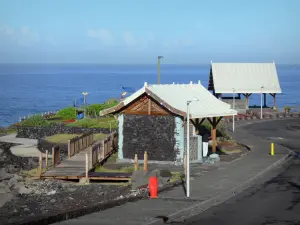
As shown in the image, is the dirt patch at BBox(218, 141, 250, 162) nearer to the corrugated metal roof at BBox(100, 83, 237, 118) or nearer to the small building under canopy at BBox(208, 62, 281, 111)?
the corrugated metal roof at BBox(100, 83, 237, 118)

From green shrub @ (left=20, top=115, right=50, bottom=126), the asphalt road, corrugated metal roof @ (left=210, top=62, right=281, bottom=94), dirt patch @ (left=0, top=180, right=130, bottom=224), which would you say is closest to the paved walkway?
green shrub @ (left=20, top=115, right=50, bottom=126)

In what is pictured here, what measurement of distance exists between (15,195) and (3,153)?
53.6ft

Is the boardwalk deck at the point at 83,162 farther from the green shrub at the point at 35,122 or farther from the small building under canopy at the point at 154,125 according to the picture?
the green shrub at the point at 35,122

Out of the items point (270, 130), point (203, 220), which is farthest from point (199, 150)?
point (270, 130)

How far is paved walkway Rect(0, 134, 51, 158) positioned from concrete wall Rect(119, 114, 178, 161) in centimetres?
748

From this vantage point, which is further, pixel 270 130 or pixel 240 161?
pixel 270 130

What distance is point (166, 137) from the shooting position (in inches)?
1404

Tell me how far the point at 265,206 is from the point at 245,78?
57894 mm

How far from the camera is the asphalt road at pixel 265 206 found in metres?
22.1

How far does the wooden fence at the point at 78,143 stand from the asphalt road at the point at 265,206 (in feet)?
40.2

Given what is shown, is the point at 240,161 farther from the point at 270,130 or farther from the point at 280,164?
the point at 270,130

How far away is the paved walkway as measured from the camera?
42.8 meters

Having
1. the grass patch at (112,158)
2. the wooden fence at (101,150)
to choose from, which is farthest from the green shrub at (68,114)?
the grass patch at (112,158)

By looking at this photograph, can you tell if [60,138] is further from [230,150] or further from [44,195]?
[44,195]
